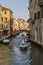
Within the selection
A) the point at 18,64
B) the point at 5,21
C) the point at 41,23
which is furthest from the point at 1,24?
the point at 18,64

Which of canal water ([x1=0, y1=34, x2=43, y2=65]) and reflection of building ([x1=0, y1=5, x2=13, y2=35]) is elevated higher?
reflection of building ([x1=0, y1=5, x2=13, y2=35])

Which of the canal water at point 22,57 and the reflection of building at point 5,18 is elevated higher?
the reflection of building at point 5,18

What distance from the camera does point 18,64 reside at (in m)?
20.9

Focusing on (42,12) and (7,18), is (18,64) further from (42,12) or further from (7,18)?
(7,18)

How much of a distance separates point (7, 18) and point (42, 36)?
1762 inches

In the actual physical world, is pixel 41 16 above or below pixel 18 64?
above

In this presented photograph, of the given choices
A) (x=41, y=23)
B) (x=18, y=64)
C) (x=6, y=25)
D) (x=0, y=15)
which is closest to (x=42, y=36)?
(x=41, y=23)

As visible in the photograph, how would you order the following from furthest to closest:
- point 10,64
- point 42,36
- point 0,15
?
1. point 0,15
2. point 42,36
3. point 10,64

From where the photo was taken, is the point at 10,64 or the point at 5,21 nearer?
the point at 10,64

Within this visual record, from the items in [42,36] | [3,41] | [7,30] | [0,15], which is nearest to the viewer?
[42,36]

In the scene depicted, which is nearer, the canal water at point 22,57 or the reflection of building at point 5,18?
the canal water at point 22,57

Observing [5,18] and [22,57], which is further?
[5,18]

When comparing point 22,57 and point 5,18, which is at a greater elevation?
point 5,18

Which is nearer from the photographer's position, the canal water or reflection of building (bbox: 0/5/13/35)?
the canal water
